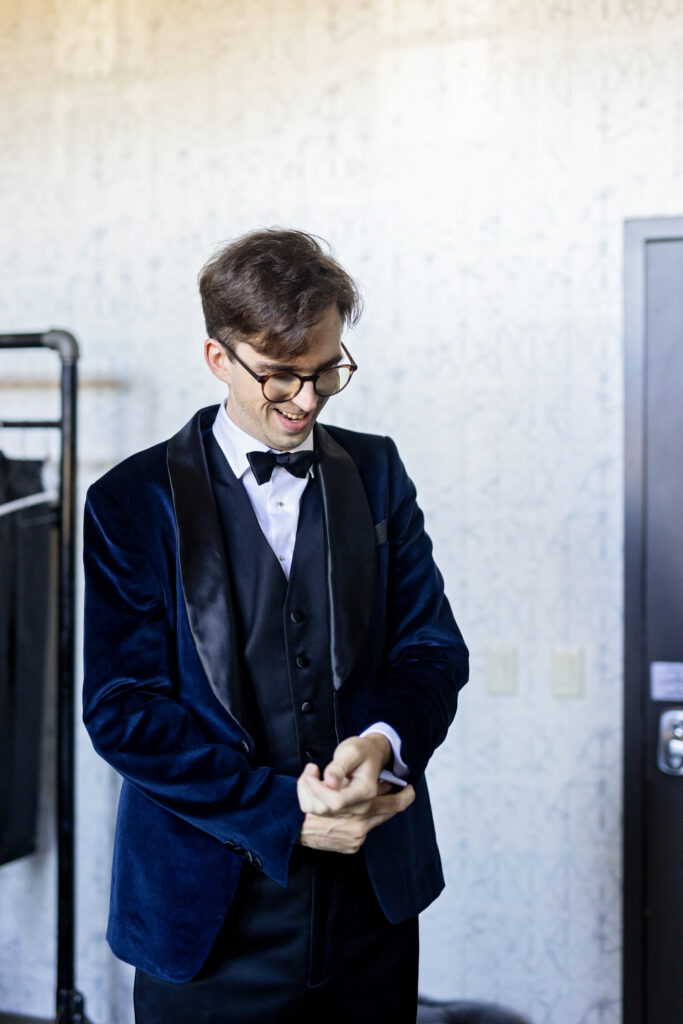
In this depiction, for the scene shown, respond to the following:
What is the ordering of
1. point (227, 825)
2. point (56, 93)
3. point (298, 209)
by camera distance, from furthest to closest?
point (56, 93) < point (298, 209) < point (227, 825)

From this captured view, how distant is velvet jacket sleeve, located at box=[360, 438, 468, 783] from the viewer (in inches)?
52.5

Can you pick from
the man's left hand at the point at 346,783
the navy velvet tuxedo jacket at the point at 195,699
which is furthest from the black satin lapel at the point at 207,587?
the man's left hand at the point at 346,783

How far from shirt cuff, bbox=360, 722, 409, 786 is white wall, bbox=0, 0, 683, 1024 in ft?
3.36

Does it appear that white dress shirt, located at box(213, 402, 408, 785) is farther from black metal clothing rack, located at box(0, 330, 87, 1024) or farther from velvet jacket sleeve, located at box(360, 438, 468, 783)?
black metal clothing rack, located at box(0, 330, 87, 1024)

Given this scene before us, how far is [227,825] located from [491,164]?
5.55 feet

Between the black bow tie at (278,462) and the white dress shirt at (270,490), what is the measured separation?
2 centimetres

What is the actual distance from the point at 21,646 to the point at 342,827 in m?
1.36

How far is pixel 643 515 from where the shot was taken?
221 cm

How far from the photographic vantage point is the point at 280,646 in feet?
4.37

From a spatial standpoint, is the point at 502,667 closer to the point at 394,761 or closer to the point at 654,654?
the point at 654,654

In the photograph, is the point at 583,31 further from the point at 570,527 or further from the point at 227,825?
the point at 227,825

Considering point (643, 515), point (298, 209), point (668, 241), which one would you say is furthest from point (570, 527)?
point (298, 209)

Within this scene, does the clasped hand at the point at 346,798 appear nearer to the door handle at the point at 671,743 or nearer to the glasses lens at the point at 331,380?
the glasses lens at the point at 331,380

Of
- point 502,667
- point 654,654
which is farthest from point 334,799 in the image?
point 654,654
